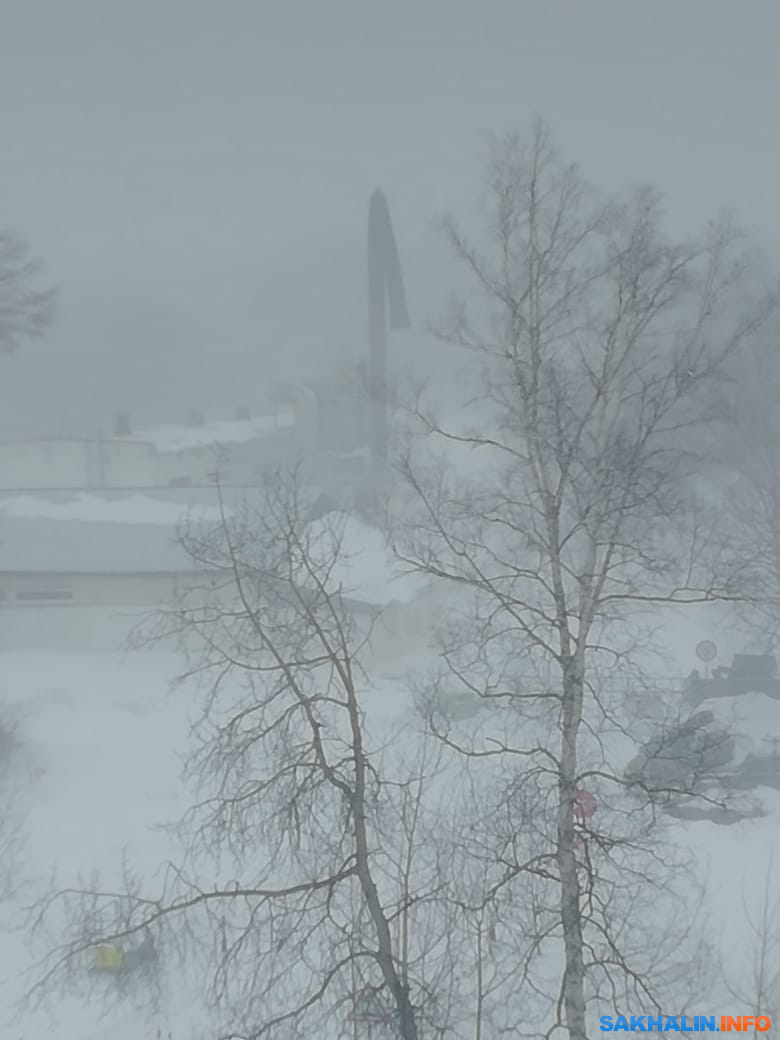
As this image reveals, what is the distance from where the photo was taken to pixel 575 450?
2516mm

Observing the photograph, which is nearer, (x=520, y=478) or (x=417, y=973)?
(x=520, y=478)

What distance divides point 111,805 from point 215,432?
11265 mm

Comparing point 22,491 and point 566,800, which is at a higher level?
point 22,491

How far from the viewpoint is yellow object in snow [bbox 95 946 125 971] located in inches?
114

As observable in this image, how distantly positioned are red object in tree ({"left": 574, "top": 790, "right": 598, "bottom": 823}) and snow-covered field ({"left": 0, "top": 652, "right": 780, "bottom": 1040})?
1.22 meters

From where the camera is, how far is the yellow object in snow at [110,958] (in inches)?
114

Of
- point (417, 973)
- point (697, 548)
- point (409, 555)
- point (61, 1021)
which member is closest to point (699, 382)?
point (697, 548)

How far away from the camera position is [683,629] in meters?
5.48

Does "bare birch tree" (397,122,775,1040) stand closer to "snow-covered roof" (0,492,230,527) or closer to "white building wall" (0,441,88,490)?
"snow-covered roof" (0,492,230,527)

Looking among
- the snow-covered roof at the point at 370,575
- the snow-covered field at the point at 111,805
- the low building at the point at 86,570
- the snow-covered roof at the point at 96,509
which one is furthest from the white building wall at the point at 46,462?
the snow-covered roof at the point at 370,575

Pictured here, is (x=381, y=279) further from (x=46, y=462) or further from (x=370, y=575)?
(x=370, y=575)

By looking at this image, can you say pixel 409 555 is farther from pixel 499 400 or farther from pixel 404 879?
pixel 404 879

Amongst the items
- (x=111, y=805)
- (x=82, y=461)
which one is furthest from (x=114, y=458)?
(x=111, y=805)

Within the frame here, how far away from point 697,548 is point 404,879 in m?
1.29
